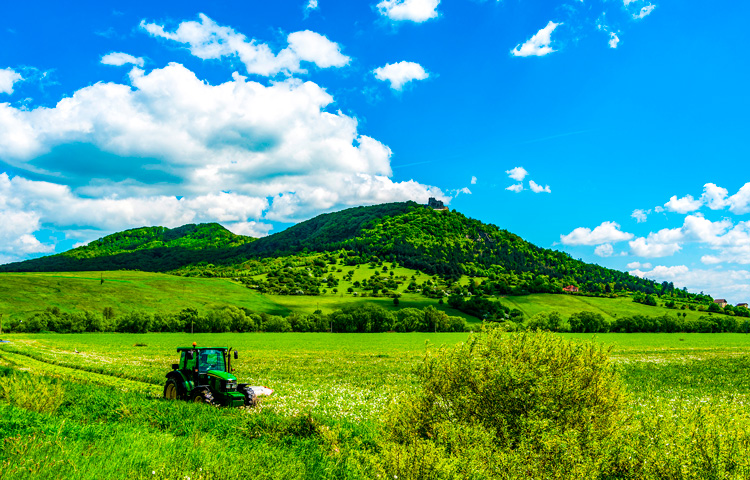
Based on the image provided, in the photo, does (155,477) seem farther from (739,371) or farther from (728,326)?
(728,326)

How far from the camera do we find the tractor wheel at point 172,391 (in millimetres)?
19484

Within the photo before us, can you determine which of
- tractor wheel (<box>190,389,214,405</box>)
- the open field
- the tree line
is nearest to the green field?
the tree line

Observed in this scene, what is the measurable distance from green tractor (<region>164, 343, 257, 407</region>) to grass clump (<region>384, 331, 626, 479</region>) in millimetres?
10226

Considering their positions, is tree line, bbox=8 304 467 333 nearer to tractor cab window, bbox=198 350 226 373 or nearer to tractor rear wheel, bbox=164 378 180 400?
tractor rear wheel, bbox=164 378 180 400

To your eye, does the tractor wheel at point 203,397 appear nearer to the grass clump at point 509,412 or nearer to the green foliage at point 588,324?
the grass clump at point 509,412

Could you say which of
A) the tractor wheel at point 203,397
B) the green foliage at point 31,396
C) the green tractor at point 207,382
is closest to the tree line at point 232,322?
the green tractor at point 207,382

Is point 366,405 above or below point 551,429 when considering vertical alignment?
below

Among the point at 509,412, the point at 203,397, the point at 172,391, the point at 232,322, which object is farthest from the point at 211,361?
the point at 232,322

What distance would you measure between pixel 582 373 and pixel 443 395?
133 inches

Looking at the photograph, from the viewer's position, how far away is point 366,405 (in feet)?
67.8

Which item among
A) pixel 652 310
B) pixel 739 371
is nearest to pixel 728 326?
pixel 652 310

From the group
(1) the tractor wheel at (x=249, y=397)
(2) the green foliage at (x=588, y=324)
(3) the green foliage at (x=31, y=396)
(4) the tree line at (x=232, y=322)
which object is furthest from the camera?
(2) the green foliage at (x=588, y=324)

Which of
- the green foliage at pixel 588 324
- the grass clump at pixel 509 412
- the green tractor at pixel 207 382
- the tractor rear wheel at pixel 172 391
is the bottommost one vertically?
the green foliage at pixel 588 324

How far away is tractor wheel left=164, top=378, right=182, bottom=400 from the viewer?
19484 millimetres
